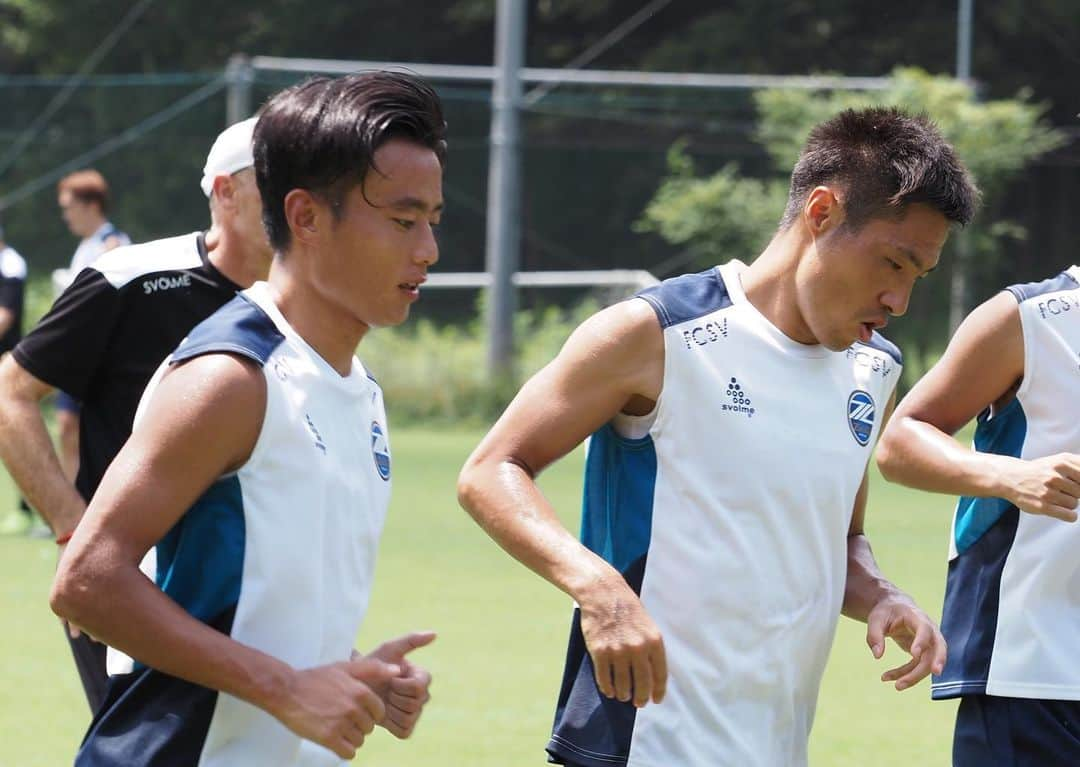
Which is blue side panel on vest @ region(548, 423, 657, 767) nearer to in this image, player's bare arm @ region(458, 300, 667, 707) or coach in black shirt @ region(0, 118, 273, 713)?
player's bare arm @ region(458, 300, 667, 707)

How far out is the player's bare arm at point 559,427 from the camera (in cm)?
343

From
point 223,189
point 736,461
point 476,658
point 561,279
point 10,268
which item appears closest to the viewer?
point 736,461

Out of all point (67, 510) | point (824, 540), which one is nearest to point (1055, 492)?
point (824, 540)

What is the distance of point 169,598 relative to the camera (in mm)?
2893

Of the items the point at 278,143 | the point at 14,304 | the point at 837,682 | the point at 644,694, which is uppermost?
the point at 14,304

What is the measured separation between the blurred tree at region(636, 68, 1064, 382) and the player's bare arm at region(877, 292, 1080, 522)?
1833 centimetres

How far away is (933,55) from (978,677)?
3232 cm

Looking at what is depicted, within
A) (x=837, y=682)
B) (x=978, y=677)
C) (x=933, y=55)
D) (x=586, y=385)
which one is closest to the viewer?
(x=586, y=385)

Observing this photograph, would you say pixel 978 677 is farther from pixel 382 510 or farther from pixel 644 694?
pixel 382 510

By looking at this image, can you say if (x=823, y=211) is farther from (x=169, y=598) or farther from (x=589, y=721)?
(x=169, y=598)

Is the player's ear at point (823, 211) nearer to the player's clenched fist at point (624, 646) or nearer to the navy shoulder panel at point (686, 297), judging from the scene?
the navy shoulder panel at point (686, 297)

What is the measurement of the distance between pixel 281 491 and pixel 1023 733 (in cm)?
195

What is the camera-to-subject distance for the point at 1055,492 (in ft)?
12.5

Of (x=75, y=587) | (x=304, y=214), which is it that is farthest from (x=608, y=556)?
(x=75, y=587)
